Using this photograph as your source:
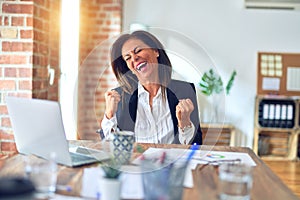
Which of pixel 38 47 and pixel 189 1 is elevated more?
pixel 189 1

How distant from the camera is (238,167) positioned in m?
1.07

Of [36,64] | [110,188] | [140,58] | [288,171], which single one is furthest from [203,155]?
[288,171]

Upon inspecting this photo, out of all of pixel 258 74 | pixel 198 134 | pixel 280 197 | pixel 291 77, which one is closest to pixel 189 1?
pixel 258 74

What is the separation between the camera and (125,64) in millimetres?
1754

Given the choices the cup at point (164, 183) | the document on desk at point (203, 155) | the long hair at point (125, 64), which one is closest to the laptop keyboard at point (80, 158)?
the document on desk at point (203, 155)

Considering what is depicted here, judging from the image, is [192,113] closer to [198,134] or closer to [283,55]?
[198,134]

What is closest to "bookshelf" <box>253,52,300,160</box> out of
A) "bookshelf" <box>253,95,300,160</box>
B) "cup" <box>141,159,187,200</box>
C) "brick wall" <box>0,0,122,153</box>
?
"bookshelf" <box>253,95,300,160</box>

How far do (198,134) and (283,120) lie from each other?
3089 millimetres

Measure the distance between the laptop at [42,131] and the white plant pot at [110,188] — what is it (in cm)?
33

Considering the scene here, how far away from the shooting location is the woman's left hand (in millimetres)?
1802

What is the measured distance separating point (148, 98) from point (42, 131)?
62 cm

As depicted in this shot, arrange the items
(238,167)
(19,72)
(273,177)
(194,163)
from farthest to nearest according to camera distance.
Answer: (19,72) < (194,163) < (273,177) < (238,167)

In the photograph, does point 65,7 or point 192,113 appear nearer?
point 192,113

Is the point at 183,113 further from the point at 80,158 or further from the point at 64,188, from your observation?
the point at 64,188
